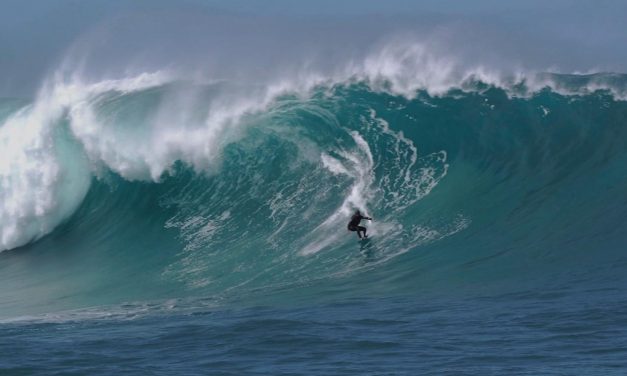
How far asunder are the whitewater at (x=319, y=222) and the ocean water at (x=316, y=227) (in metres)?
0.05

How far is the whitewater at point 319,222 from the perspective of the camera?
8.30m

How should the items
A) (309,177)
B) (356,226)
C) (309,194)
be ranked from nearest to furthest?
(356,226), (309,194), (309,177)

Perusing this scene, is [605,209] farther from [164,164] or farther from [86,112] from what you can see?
[86,112]

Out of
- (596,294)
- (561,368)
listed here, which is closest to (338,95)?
(596,294)

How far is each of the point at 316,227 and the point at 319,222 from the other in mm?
199

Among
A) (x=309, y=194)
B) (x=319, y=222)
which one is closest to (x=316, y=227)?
(x=319, y=222)

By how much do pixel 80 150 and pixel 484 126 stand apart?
25.8ft

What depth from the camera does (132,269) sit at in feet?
47.0

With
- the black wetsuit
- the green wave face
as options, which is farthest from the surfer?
the green wave face

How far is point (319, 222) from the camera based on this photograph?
50.3ft

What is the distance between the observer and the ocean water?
826cm

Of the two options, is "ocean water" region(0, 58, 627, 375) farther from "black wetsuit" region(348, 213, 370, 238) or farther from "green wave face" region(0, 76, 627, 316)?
"black wetsuit" region(348, 213, 370, 238)

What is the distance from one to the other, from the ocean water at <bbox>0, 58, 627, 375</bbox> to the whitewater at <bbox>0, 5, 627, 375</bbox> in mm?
45

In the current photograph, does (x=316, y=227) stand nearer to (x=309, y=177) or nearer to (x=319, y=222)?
A: (x=319, y=222)
